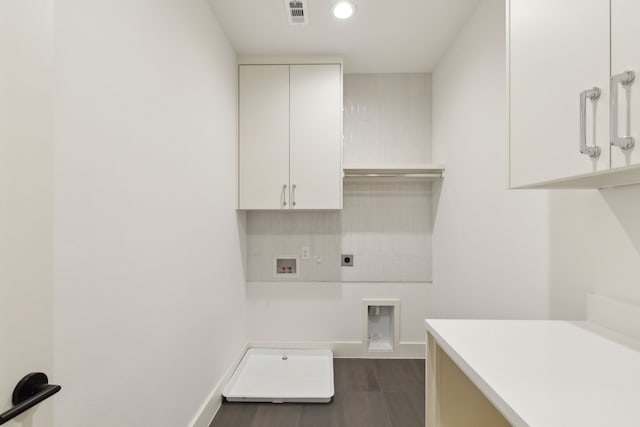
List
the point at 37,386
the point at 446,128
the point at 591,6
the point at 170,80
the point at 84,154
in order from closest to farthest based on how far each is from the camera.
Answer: the point at 37,386 → the point at 591,6 → the point at 84,154 → the point at 170,80 → the point at 446,128

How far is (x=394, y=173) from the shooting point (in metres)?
2.78

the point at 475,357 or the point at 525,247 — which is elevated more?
the point at 525,247

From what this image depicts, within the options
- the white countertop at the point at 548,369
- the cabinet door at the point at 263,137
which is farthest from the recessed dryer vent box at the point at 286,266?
the white countertop at the point at 548,369

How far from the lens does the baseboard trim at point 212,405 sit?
5.86 feet

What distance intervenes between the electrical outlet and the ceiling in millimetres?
1636

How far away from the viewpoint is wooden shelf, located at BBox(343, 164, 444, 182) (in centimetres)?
257

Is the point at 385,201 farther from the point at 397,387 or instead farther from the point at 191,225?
the point at 191,225

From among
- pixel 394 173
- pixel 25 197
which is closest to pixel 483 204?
pixel 394 173

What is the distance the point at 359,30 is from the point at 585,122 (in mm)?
1826

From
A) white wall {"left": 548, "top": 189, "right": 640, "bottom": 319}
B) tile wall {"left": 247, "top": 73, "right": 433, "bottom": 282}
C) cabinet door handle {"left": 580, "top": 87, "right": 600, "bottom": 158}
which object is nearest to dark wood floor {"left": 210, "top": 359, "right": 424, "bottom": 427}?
tile wall {"left": 247, "top": 73, "right": 433, "bottom": 282}

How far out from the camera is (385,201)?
9.64 ft

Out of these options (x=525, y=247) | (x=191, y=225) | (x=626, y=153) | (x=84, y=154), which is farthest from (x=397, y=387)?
(x=84, y=154)

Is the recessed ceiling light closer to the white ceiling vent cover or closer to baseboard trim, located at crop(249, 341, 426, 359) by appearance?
the white ceiling vent cover

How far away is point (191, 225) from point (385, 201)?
69.4 inches
